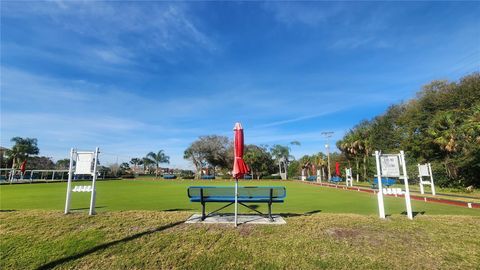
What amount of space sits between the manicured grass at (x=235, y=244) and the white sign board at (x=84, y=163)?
1619 millimetres

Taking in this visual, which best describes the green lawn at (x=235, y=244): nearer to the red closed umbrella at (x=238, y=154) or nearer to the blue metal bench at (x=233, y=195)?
the blue metal bench at (x=233, y=195)

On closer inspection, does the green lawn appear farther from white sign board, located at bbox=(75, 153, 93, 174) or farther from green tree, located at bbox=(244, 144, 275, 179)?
green tree, located at bbox=(244, 144, 275, 179)

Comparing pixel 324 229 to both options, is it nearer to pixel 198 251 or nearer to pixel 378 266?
pixel 378 266

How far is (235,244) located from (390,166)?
545 cm

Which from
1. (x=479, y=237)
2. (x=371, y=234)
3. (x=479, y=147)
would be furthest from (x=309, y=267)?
(x=479, y=147)

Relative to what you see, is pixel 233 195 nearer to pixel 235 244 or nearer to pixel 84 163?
pixel 235 244

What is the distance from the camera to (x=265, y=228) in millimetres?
5980

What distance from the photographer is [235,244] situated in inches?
204

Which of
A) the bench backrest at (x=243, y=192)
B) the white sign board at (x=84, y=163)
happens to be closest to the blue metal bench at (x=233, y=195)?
the bench backrest at (x=243, y=192)

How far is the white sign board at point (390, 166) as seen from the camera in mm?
7738

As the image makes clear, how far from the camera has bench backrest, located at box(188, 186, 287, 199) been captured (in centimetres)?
696

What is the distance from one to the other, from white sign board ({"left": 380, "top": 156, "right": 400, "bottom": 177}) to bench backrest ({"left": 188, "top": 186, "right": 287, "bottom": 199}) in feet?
10.6

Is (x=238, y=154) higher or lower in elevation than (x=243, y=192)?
higher

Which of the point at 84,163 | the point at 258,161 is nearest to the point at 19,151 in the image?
the point at 258,161
